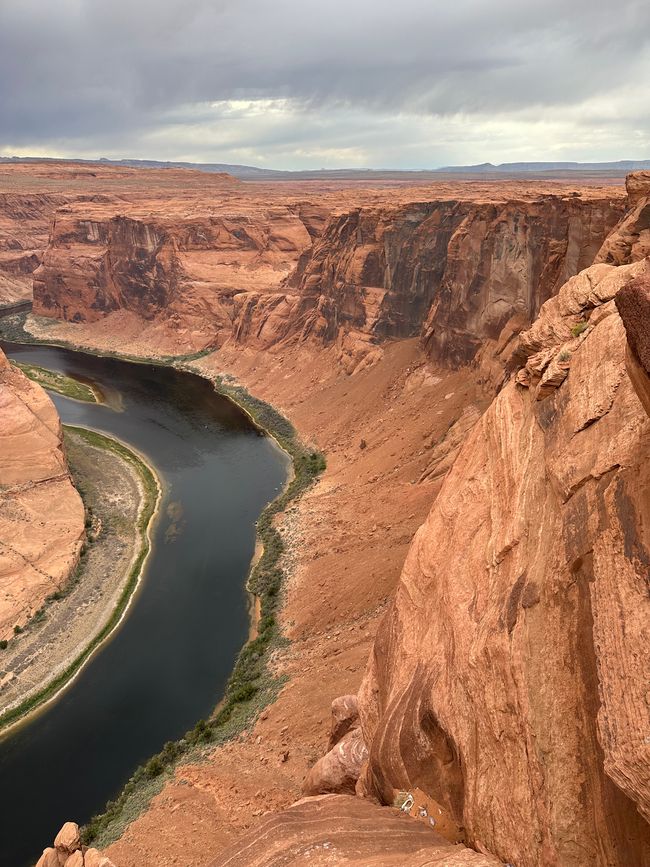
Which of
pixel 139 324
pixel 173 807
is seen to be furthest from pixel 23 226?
pixel 173 807

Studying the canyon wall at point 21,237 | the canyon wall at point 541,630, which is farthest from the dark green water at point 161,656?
the canyon wall at point 21,237

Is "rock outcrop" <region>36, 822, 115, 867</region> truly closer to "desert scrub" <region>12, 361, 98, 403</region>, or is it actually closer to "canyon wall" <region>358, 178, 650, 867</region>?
"canyon wall" <region>358, 178, 650, 867</region>

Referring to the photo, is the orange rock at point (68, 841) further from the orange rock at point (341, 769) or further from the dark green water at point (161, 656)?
the dark green water at point (161, 656)

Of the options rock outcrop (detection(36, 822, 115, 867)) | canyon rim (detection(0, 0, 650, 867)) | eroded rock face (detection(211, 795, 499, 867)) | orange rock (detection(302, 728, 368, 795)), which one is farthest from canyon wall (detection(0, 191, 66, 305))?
eroded rock face (detection(211, 795, 499, 867))

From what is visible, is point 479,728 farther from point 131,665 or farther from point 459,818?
point 131,665

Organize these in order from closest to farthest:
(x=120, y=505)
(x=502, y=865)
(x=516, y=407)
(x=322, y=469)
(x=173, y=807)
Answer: (x=502, y=865) < (x=516, y=407) < (x=173, y=807) < (x=120, y=505) < (x=322, y=469)
